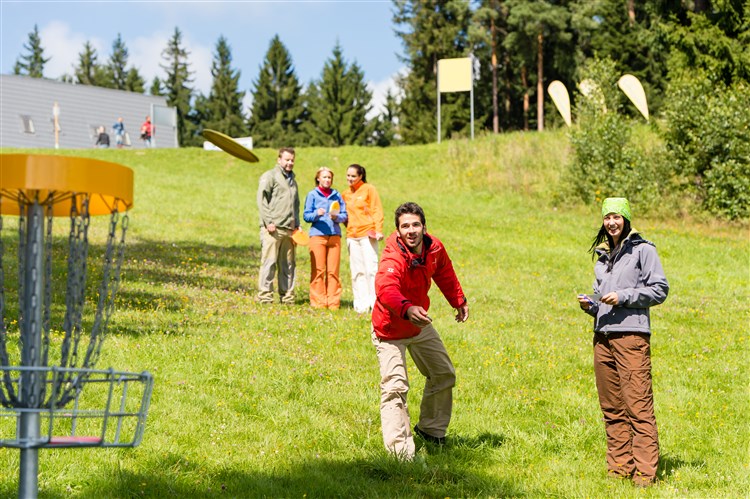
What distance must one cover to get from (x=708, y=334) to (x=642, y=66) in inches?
1591

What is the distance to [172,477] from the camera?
5.59 m

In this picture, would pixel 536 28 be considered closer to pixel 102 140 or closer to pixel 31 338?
pixel 102 140

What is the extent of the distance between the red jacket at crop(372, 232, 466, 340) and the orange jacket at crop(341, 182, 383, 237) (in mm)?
5610

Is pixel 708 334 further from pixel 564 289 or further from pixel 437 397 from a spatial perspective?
pixel 437 397

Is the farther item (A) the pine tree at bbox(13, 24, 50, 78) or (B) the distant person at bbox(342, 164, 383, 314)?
(A) the pine tree at bbox(13, 24, 50, 78)

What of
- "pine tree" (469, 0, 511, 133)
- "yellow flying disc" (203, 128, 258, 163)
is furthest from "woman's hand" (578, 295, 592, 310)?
"pine tree" (469, 0, 511, 133)

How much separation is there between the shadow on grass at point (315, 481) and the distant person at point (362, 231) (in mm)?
6068

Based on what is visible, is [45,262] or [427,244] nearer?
[45,262]

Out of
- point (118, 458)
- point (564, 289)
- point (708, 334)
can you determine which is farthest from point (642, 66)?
point (118, 458)

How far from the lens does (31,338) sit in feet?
9.90

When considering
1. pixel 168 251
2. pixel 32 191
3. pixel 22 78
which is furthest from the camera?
pixel 22 78

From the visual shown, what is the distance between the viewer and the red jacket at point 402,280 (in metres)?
5.91

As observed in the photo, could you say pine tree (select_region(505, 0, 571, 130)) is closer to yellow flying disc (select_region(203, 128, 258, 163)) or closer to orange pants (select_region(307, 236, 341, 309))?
orange pants (select_region(307, 236, 341, 309))

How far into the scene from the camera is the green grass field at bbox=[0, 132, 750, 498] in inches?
228
